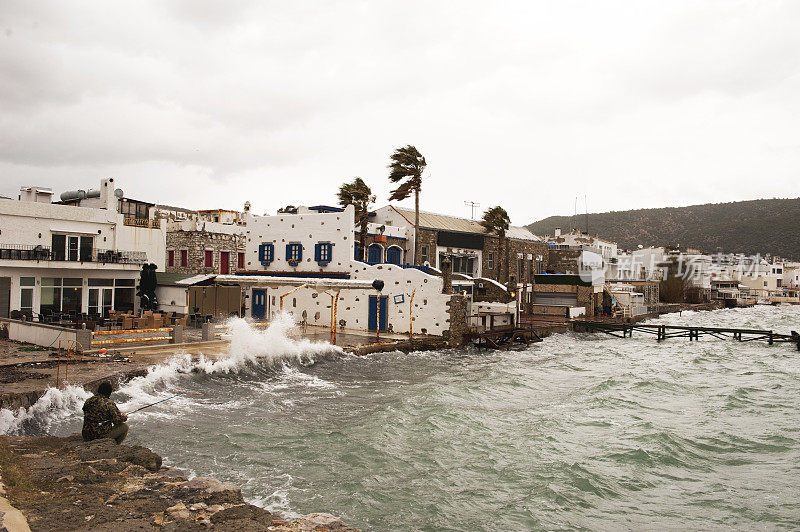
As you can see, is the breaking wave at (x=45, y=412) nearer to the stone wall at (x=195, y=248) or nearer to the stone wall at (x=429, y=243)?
the stone wall at (x=195, y=248)

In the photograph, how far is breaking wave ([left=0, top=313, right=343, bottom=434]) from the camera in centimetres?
1186

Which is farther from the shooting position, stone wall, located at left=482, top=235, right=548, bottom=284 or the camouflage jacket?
stone wall, located at left=482, top=235, right=548, bottom=284

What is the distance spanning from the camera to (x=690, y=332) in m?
41.9

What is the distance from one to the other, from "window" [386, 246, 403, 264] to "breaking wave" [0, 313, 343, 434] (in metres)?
14.8

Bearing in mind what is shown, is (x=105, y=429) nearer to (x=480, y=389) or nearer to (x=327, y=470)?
(x=327, y=470)

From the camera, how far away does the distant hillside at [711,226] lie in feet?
455

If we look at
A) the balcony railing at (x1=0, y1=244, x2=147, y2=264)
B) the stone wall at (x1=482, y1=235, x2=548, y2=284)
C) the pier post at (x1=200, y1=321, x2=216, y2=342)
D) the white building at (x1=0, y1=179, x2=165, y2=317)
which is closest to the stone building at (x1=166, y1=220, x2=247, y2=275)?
the white building at (x1=0, y1=179, x2=165, y2=317)

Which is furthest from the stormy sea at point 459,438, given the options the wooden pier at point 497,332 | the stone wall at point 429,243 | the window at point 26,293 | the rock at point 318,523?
the stone wall at point 429,243

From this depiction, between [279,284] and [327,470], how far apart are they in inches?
875

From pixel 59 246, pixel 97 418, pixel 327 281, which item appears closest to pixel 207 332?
pixel 327 281

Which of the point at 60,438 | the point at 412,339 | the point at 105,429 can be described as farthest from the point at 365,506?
the point at 412,339

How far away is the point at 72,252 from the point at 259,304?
10.4 metres

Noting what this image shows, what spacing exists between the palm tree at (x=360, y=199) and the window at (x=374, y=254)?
1.17 metres

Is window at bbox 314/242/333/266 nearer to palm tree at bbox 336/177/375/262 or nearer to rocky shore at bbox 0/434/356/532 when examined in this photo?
palm tree at bbox 336/177/375/262
